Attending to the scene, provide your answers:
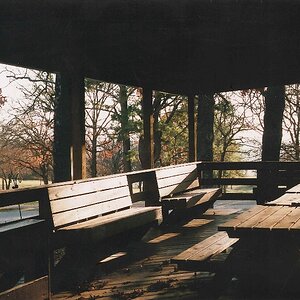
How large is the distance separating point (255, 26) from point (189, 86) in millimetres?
4172

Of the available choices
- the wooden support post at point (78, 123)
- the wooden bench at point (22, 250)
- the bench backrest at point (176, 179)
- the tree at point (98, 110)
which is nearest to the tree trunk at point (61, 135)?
the bench backrest at point (176, 179)

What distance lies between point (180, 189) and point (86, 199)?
3.87 meters

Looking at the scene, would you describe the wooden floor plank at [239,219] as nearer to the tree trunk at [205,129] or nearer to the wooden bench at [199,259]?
the wooden bench at [199,259]

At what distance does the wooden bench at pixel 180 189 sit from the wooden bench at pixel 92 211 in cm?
123

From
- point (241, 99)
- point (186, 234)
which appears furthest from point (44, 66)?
point (241, 99)

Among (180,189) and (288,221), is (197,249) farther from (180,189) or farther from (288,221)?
(180,189)

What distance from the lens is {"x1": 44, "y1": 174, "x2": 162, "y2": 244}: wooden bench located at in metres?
5.11

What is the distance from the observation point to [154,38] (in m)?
7.27

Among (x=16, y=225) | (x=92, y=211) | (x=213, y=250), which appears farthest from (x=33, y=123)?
(x=16, y=225)

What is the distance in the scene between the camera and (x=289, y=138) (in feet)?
91.8

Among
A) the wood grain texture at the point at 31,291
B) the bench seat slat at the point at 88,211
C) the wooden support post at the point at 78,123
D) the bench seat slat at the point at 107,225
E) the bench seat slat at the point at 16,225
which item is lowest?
the wood grain texture at the point at 31,291

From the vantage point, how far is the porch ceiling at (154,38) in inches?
221

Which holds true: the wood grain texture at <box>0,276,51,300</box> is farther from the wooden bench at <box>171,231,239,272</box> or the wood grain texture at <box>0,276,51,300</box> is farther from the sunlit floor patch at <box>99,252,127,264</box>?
the sunlit floor patch at <box>99,252,127,264</box>

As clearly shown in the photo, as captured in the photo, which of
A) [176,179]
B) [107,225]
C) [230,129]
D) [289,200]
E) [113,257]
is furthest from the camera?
[230,129]
